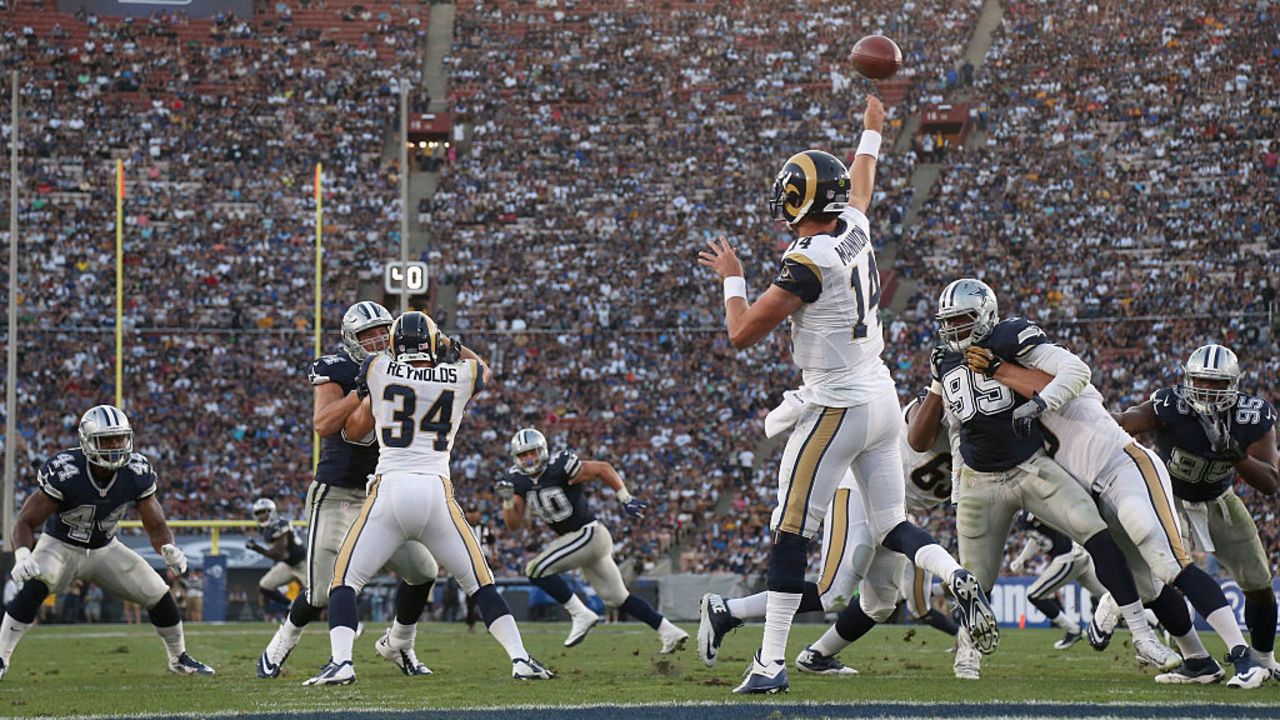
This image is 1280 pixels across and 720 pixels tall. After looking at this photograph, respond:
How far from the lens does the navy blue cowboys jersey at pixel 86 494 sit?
928cm

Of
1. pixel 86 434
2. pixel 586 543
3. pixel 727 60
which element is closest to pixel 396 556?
pixel 86 434

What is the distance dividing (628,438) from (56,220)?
11.5 m

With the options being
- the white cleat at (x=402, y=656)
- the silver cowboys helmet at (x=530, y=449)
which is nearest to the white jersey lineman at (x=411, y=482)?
the white cleat at (x=402, y=656)

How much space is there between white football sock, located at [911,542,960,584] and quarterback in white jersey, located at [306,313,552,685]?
7.08ft

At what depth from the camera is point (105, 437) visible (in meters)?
9.13

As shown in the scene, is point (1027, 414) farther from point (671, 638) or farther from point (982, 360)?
point (671, 638)

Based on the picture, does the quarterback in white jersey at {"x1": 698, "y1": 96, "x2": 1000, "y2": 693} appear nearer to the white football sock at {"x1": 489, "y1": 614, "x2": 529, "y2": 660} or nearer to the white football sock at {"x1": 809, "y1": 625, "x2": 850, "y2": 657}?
the white football sock at {"x1": 809, "y1": 625, "x2": 850, "y2": 657}

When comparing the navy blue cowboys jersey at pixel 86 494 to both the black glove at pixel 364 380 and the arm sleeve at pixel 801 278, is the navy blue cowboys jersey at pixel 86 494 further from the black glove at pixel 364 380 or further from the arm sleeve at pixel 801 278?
the arm sleeve at pixel 801 278

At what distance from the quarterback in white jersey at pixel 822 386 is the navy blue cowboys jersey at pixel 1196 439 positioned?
2.10 meters

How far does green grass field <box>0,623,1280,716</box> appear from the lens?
6.88 m

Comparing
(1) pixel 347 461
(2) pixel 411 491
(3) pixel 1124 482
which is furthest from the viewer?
(1) pixel 347 461

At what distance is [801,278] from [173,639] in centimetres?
507

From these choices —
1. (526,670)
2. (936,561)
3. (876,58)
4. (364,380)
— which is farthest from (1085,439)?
(364,380)

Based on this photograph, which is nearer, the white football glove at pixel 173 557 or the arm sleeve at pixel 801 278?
the arm sleeve at pixel 801 278
